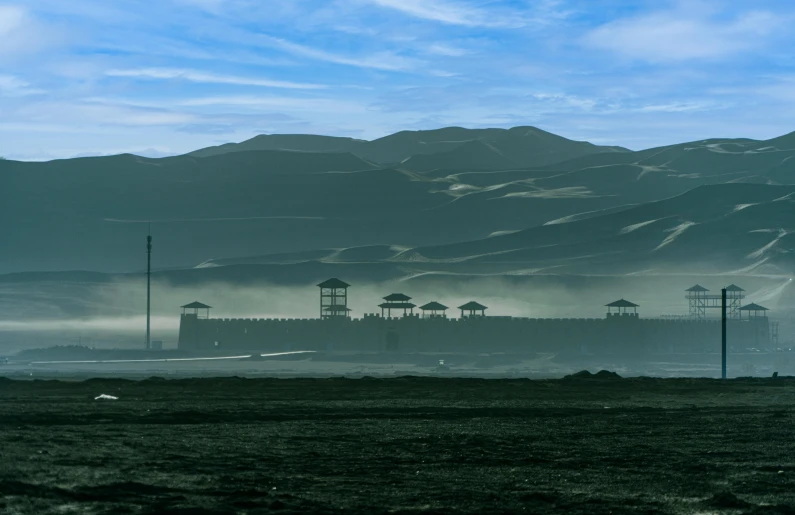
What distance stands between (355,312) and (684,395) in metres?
130

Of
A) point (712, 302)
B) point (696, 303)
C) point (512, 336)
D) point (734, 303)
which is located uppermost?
point (712, 302)

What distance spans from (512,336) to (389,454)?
97290 mm

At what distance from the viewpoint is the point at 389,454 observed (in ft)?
79.5

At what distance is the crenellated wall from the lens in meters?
120

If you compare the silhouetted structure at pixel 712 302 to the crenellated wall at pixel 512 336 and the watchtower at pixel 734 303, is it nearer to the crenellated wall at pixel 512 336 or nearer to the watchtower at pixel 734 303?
the watchtower at pixel 734 303

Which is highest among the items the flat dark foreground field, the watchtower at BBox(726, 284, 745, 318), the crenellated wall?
the watchtower at BBox(726, 284, 745, 318)

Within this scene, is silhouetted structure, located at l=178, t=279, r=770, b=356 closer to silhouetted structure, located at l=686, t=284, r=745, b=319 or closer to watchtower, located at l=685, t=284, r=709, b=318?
silhouetted structure, located at l=686, t=284, r=745, b=319

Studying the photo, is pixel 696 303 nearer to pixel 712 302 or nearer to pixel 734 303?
→ pixel 734 303

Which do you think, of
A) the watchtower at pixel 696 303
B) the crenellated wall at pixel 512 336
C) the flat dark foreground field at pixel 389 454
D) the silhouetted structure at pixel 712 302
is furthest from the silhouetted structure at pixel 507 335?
the flat dark foreground field at pixel 389 454

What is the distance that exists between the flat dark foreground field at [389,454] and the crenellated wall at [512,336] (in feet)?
261

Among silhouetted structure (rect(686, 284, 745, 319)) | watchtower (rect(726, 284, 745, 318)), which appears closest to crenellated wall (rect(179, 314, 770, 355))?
watchtower (rect(726, 284, 745, 318))

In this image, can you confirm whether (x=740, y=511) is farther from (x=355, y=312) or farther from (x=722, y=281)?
(x=722, y=281)

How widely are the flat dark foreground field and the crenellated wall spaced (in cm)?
7955

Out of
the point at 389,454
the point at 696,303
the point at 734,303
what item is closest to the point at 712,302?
the point at 696,303
